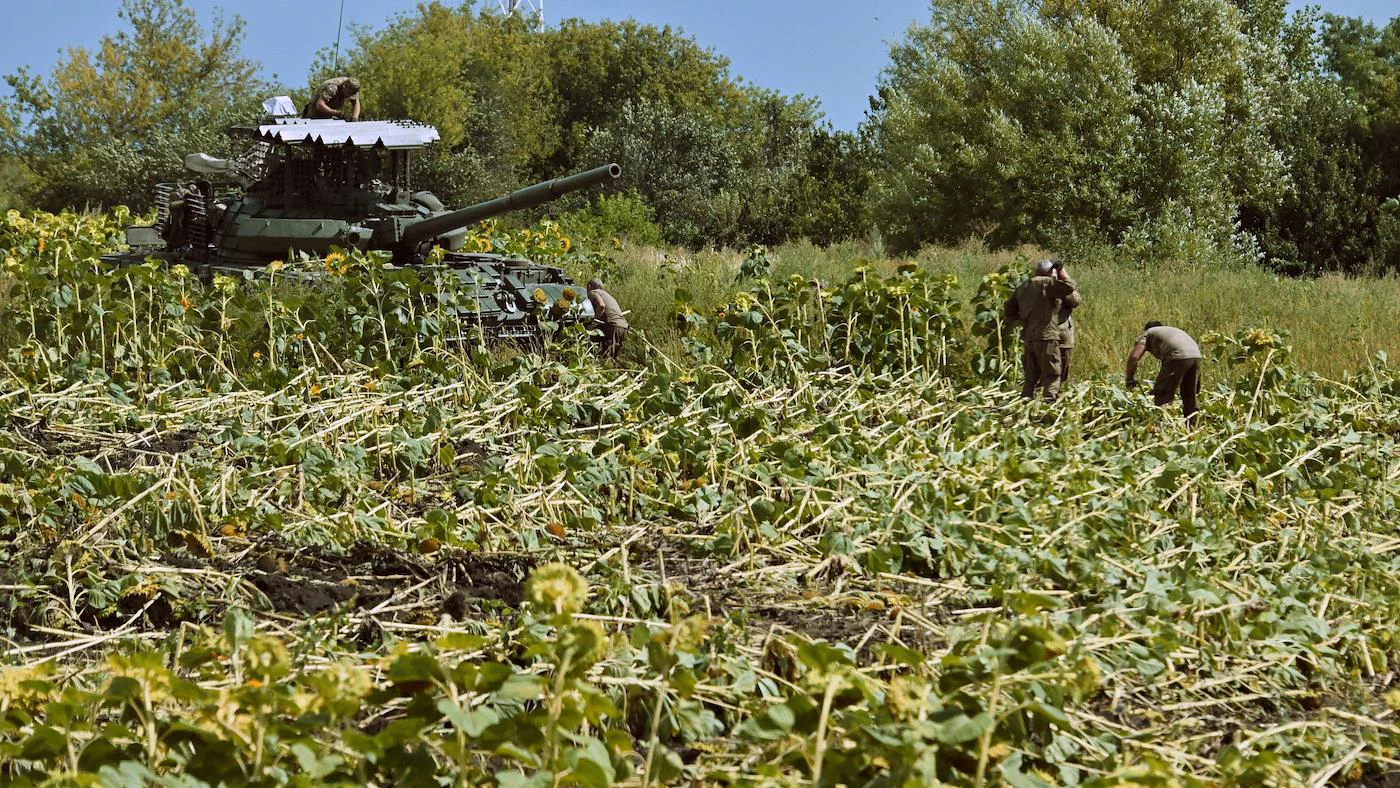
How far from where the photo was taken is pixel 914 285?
10508 millimetres

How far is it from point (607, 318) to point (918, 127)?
740 inches

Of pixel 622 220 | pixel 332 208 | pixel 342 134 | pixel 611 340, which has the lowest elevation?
pixel 611 340

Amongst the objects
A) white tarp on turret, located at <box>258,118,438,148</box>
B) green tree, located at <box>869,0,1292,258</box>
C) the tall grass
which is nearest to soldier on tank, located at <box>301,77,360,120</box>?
white tarp on turret, located at <box>258,118,438,148</box>

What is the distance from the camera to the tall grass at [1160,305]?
11500 millimetres

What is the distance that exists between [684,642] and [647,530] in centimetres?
284

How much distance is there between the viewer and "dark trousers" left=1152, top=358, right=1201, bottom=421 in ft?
29.7

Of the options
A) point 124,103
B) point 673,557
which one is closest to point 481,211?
point 673,557

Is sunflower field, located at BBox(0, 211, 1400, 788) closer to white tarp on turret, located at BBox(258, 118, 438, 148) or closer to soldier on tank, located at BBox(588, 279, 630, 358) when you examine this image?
soldier on tank, located at BBox(588, 279, 630, 358)

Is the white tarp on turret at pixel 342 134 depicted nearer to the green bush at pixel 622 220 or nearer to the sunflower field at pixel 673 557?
the sunflower field at pixel 673 557

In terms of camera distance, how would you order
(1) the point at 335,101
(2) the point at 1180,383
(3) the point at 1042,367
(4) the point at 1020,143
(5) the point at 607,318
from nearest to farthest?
(2) the point at 1180,383 → (3) the point at 1042,367 → (5) the point at 607,318 → (1) the point at 335,101 → (4) the point at 1020,143

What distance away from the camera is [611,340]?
11.4m

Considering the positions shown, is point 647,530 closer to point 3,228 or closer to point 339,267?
point 339,267

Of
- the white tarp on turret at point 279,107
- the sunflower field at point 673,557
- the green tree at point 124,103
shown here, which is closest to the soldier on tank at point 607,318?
the sunflower field at point 673,557

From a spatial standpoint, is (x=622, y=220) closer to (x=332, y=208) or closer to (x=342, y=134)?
(x=332, y=208)
